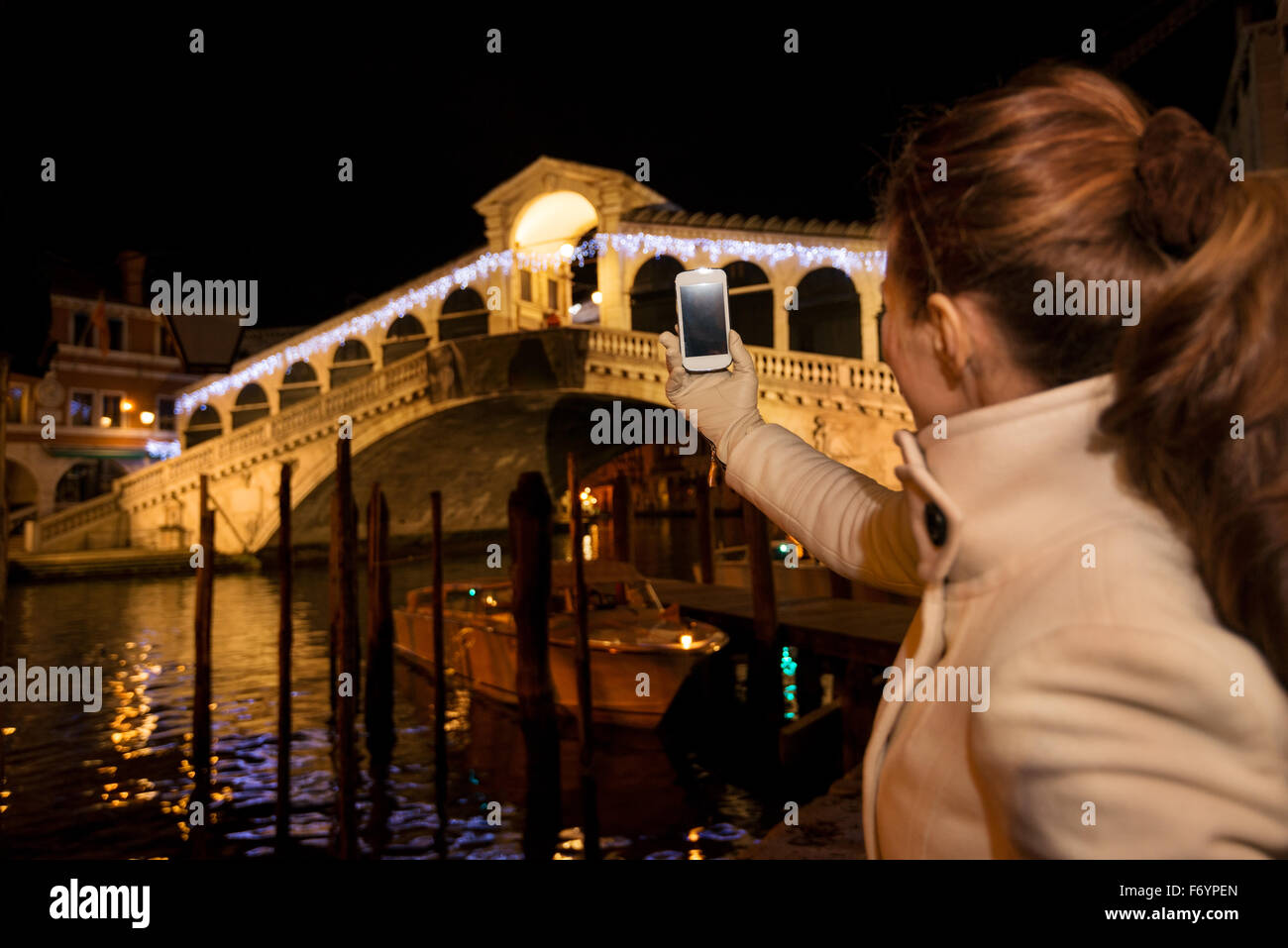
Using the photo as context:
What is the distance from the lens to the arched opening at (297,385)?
2319 centimetres

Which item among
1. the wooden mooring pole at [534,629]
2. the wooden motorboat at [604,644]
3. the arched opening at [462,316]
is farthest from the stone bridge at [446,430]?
the wooden mooring pole at [534,629]

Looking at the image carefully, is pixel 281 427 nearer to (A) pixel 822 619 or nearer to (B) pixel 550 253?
(B) pixel 550 253

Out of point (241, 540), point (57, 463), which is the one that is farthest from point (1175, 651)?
point (57, 463)

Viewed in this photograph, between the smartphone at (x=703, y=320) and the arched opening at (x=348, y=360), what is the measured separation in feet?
74.2

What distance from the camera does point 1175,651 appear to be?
58 centimetres

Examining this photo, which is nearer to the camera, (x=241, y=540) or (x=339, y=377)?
(x=241, y=540)

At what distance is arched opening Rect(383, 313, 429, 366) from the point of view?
71.8 feet

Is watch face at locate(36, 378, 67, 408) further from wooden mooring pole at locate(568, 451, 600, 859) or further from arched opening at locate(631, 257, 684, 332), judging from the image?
wooden mooring pole at locate(568, 451, 600, 859)

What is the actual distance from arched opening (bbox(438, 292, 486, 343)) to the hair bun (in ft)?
66.9

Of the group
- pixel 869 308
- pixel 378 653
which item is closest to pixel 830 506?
→ pixel 378 653

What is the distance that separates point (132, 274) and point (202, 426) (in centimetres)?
603

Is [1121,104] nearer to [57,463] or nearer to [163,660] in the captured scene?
[163,660]

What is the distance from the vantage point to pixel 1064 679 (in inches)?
23.8
